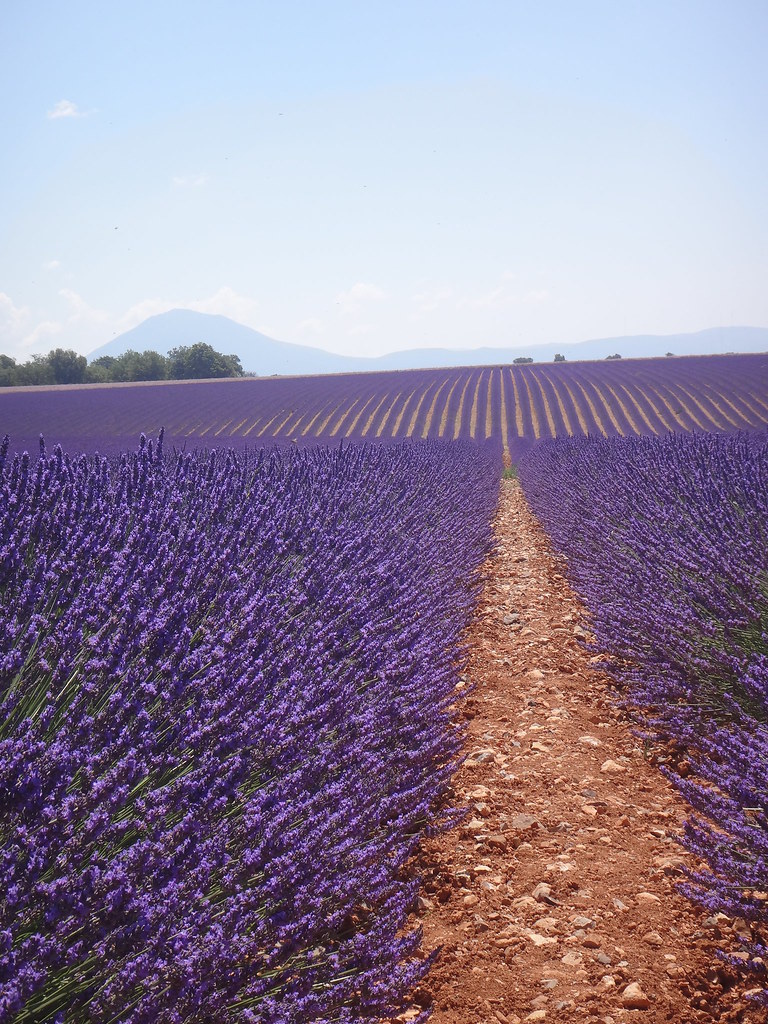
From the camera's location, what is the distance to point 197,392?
2625 cm

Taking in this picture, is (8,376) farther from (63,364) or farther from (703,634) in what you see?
(703,634)

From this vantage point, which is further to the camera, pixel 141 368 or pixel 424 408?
pixel 141 368

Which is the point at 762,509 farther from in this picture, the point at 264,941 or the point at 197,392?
the point at 197,392

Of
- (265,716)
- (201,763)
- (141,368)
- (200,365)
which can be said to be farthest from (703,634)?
(141,368)

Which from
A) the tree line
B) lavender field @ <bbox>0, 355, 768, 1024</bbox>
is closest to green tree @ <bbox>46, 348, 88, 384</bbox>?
the tree line

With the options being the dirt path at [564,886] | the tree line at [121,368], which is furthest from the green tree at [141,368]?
the dirt path at [564,886]

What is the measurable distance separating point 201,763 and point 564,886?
3.97 ft

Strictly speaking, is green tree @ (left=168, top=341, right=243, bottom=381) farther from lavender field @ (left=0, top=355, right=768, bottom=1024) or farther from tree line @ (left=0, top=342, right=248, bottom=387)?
lavender field @ (left=0, top=355, right=768, bottom=1024)

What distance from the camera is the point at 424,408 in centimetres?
2350

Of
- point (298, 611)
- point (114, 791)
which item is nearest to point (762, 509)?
point (298, 611)

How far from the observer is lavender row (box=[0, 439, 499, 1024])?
106 centimetres

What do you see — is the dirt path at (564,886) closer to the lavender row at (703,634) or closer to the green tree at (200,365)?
the lavender row at (703,634)

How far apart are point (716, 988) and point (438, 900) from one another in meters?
0.72

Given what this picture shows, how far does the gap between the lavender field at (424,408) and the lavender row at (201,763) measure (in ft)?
46.6
